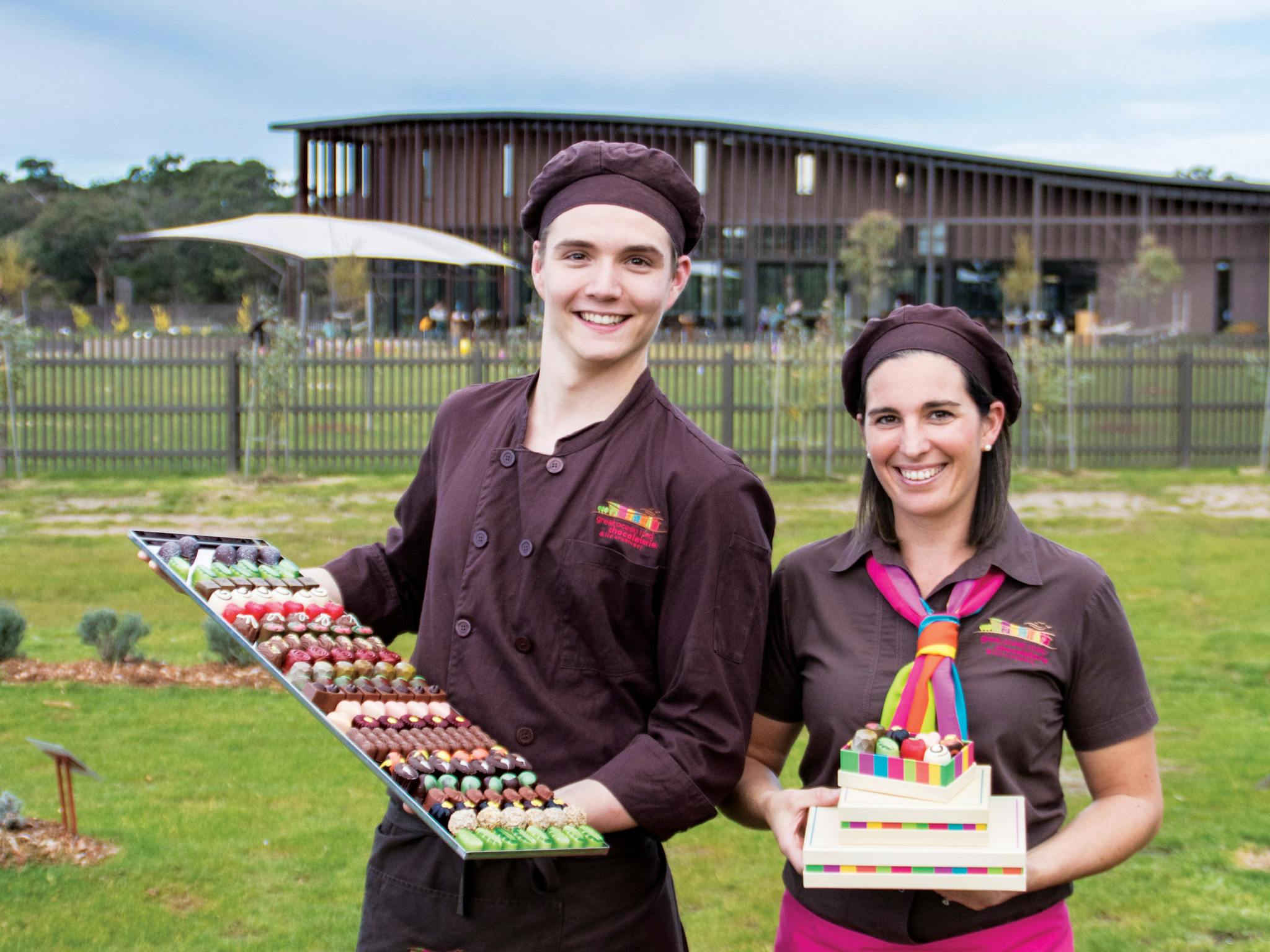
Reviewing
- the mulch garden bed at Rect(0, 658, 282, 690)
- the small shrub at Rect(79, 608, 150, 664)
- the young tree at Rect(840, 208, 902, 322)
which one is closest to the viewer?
the mulch garden bed at Rect(0, 658, 282, 690)

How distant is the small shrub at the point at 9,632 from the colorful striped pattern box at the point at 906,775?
7444 mm

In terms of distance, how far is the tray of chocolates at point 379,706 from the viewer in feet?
6.88

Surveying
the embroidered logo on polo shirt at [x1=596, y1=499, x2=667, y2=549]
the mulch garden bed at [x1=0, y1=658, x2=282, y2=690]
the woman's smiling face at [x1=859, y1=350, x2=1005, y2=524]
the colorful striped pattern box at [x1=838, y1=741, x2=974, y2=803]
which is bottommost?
the mulch garden bed at [x1=0, y1=658, x2=282, y2=690]

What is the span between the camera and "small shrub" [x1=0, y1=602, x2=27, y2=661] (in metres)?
8.44

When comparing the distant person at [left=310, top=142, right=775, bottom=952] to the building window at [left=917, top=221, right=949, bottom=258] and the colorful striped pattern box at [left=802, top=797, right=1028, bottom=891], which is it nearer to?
the colorful striped pattern box at [left=802, top=797, right=1028, bottom=891]

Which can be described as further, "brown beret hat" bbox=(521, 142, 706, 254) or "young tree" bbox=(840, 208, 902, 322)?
"young tree" bbox=(840, 208, 902, 322)

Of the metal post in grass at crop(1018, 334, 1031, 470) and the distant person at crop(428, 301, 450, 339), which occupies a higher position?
the distant person at crop(428, 301, 450, 339)

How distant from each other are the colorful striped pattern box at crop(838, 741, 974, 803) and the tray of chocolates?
1.40 ft

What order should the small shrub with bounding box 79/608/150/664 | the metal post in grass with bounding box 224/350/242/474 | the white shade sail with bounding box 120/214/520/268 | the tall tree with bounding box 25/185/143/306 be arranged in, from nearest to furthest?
the small shrub with bounding box 79/608/150/664, the metal post in grass with bounding box 224/350/242/474, the white shade sail with bounding box 120/214/520/268, the tall tree with bounding box 25/185/143/306

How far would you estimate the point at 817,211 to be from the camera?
47.8m

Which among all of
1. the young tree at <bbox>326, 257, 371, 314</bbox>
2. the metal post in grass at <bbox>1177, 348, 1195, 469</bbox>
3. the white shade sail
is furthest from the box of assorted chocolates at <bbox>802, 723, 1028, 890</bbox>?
the young tree at <bbox>326, 257, 371, 314</bbox>

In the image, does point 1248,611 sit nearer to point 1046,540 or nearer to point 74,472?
point 1046,540

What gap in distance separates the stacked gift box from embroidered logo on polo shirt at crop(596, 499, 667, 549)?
0.52 m

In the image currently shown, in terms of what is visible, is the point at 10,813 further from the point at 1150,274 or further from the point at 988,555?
the point at 1150,274
